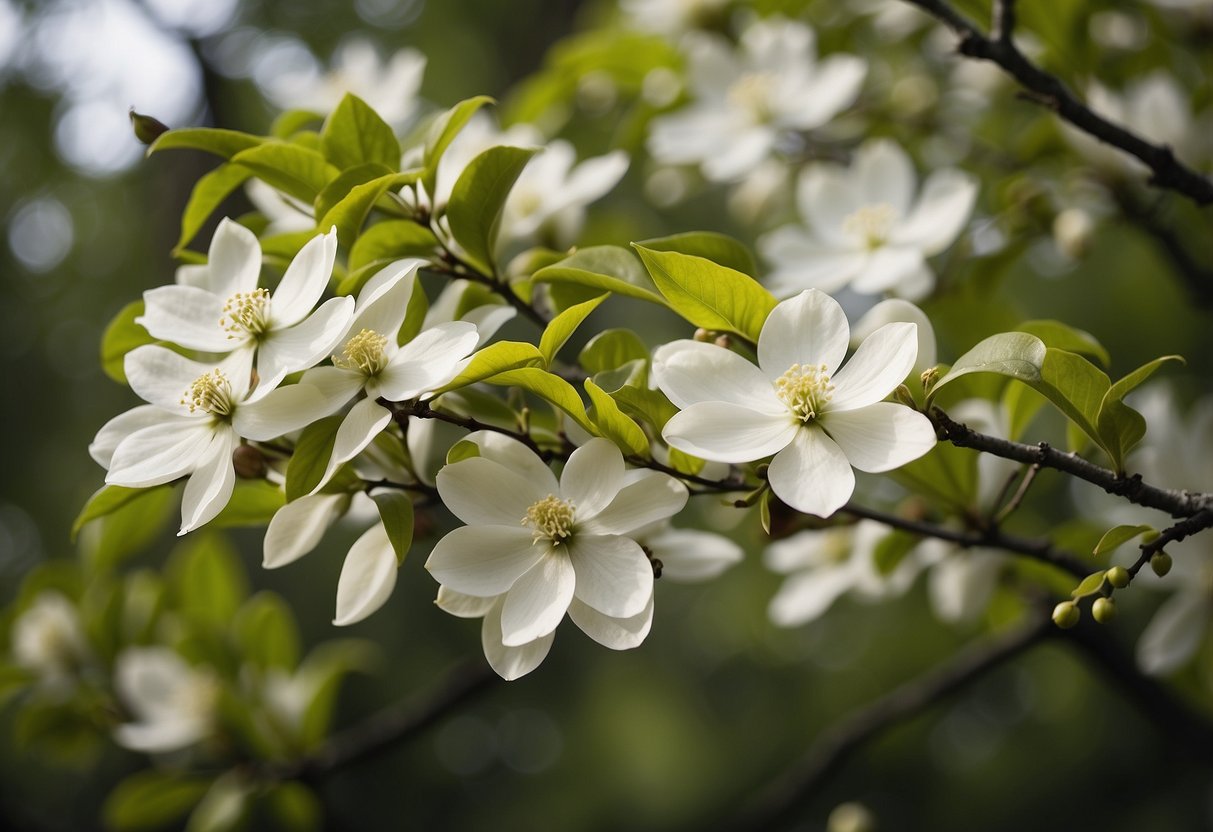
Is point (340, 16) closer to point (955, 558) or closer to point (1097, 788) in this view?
point (955, 558)

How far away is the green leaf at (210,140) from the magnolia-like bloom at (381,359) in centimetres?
21

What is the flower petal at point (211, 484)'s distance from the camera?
765 millimetres

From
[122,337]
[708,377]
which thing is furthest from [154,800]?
[708,377]

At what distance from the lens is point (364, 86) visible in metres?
1.57

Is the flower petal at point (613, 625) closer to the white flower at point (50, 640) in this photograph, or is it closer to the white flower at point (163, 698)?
the white flower at point (163, 698)

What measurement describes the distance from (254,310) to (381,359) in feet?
0.44

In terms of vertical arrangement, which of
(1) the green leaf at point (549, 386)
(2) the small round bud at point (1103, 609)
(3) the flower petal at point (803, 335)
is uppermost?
(1) the green leaf at point (549, 386)

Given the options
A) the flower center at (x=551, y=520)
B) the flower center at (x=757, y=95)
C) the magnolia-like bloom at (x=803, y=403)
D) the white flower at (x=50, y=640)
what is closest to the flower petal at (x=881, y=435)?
the magnolia-like bloom at (x=803, y=403)

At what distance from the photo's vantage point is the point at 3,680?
1.64 m

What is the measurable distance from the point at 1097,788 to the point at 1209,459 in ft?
8.44

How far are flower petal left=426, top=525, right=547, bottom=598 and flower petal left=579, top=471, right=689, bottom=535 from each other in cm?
5

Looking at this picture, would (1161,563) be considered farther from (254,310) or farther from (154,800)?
(154,800)

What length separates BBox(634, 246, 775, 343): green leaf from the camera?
781mm

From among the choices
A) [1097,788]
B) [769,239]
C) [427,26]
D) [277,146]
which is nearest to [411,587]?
[427,26]
